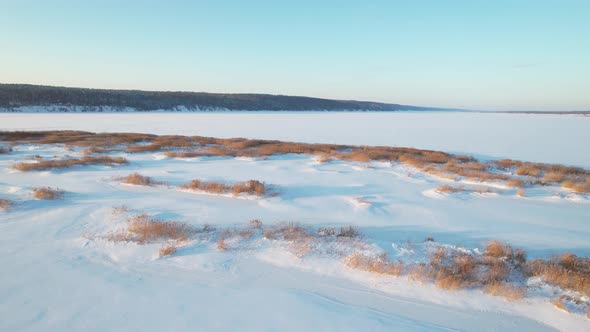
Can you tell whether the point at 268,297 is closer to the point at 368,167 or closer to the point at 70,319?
the point at 70,319

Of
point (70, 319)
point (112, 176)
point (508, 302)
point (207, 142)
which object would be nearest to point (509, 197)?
point (508, 302)

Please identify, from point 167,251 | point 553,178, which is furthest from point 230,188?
point 553,178

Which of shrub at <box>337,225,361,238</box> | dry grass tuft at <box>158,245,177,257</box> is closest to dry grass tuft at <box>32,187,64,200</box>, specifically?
dry grass tuft at <box>158,245,177,257</box>

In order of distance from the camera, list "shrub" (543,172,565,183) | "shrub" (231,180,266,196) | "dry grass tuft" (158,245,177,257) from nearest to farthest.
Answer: "dry grass tuft" (158,245,177,257) < "shrub" (231,180,266,196) < "shrub" (543,172,565,183)

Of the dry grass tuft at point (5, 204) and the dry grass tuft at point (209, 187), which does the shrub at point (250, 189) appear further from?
the dry grass tuft at point (5, 204)

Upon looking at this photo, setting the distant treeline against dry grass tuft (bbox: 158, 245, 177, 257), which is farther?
the distant treeline

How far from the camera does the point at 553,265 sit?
4.62 m

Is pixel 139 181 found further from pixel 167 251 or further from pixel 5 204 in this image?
pixel 167 251

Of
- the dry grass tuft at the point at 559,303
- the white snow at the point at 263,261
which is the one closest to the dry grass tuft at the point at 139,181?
the white snow at the point at 263,261

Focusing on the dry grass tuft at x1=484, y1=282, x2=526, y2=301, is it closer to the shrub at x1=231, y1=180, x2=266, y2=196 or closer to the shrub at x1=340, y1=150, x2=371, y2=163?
the shrub at x1=231, y1=180, x2=266, y2=196

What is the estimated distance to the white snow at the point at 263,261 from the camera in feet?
12.5

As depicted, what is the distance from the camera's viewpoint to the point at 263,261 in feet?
16.8

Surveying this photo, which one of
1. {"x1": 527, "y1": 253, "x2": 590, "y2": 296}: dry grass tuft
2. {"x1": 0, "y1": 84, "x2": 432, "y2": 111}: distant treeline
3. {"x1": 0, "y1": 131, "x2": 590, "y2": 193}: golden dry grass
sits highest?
{"x1": 0, "y1": 84, "x2": 432, "y2": 111}: distant treeline

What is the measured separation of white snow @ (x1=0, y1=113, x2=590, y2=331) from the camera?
3.82 meters
